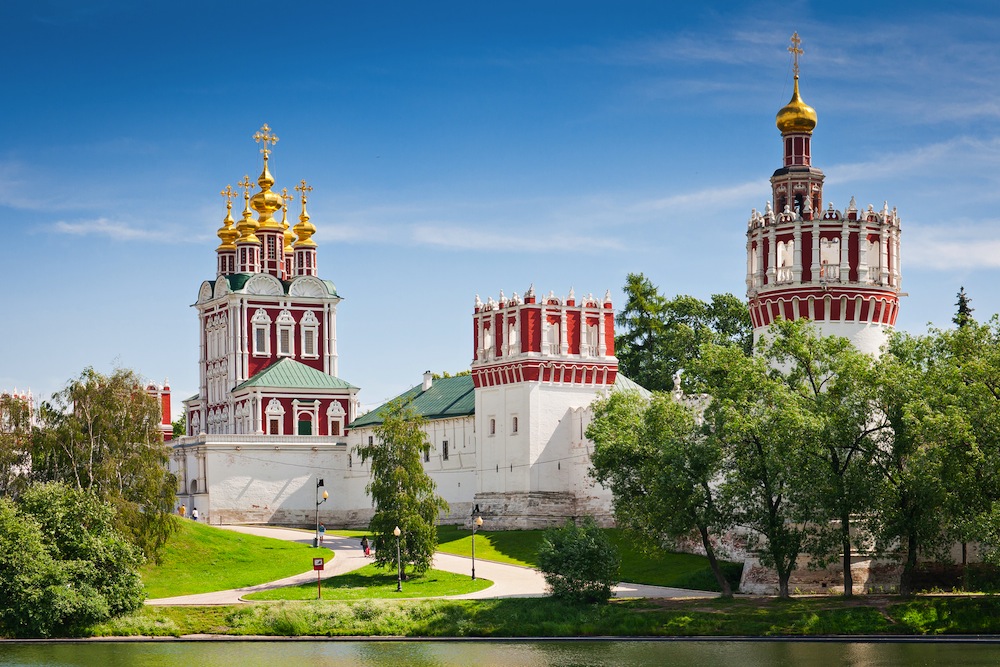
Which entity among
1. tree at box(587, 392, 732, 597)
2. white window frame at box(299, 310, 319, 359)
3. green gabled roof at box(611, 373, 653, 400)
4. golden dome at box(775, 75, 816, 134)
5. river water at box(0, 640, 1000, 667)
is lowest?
river water at box(0, 640, 1000, 667)

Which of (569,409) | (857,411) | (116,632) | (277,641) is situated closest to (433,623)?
(277,641)

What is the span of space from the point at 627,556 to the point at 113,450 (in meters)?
19.1

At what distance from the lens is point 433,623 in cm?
4969

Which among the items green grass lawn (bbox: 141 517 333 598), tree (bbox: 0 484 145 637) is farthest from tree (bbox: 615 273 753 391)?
tree (bbox: 0 484 145 637)

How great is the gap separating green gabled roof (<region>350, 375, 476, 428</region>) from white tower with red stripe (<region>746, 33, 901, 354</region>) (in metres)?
23.6

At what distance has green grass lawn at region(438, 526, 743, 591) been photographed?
179 feet

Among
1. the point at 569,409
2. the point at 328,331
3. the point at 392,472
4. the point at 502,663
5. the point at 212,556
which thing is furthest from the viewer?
the point at 328,331

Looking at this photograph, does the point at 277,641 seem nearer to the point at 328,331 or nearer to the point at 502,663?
the point at 502,663

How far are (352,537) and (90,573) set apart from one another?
25.7m

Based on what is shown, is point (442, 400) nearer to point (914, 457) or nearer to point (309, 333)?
point (309, 333)

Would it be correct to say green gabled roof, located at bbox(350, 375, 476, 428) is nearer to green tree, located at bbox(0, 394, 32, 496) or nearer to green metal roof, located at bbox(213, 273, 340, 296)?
green metal roof, located at bbox(213, 273, 340, 296)

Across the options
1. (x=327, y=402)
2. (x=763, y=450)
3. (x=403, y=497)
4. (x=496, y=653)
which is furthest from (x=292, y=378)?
(x=496, y=653)

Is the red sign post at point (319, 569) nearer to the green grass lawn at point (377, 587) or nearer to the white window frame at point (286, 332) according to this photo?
the green grass lawn at point (377, 587)

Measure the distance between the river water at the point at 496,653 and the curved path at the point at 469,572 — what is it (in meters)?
5.28
